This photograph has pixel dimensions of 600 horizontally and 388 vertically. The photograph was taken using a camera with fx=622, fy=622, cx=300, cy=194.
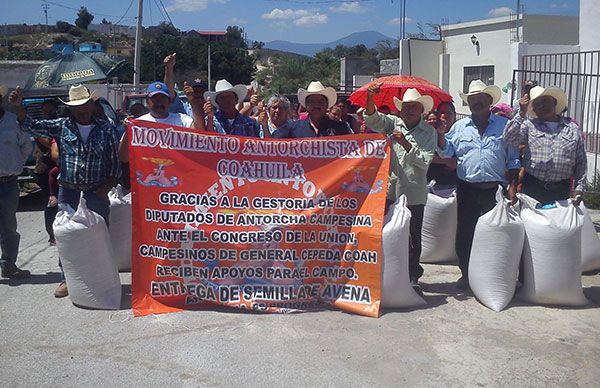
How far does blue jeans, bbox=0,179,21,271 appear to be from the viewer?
6246 mm

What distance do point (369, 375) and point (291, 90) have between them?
39.8m

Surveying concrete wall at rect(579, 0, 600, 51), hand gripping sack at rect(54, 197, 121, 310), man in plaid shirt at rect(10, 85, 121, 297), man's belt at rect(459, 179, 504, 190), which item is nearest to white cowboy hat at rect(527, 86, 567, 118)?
man's belt at rect(459, 179, 504, 190)

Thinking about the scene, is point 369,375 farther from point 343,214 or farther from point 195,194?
point 195,194

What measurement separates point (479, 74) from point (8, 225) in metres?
21.9

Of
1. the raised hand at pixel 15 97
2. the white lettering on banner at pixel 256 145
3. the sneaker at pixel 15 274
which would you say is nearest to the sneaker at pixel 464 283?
the white lettering on banner at pixel 256 145

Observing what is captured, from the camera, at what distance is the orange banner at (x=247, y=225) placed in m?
5.33

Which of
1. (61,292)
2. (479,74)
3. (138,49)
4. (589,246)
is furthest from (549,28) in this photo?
(61,292)

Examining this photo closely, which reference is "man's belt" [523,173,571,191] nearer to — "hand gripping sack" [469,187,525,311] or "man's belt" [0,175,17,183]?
"hand gripping sack" [469,187,525,311]

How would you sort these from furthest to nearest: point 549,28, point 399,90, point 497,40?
1. point 497,40
2. point 549,28
3. point 399,90

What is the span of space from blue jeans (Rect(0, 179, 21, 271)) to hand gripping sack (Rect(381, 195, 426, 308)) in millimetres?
3778

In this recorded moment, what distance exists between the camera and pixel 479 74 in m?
25.0

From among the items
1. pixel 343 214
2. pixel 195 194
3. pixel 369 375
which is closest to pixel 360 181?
pixel 343 214

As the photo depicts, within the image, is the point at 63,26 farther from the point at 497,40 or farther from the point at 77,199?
the point at 77,199

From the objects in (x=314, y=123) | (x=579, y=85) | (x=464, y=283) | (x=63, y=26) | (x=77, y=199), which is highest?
(x=63, y=26)
